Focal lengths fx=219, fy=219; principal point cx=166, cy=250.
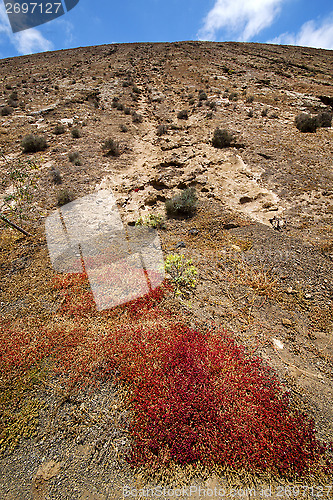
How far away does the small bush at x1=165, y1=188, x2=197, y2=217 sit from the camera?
28.4 feet

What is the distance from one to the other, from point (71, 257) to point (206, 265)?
4.36 m

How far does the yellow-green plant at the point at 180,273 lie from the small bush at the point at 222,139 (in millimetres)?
8557

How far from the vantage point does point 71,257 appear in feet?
23.5

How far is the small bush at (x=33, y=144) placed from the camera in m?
12.4

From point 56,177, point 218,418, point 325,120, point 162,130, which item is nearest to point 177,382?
point 218,418

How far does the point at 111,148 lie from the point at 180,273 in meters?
10.1

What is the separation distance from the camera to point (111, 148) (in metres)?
12.9

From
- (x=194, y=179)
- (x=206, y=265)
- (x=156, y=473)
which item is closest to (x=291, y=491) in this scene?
(x=156, y=473)

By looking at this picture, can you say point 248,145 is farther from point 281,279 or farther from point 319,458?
point 319,458

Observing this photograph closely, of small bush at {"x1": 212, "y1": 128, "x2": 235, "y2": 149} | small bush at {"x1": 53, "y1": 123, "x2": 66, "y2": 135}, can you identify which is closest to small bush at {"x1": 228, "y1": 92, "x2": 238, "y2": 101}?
small bush at {"x1": 212, "y1": 128, "x2": 235, "y2": 149}

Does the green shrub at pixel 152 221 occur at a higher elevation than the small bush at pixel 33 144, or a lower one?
lower

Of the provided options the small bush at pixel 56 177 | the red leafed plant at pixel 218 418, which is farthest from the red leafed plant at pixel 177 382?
the small bush at pixel 56 177

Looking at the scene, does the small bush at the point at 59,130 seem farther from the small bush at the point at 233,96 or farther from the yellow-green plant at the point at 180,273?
the yellow-green plant at the point at 180,273

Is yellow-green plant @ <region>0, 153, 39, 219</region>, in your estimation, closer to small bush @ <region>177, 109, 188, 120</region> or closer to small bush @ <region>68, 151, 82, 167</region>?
small bush @ <region>68, 151, 82, 167</region>
